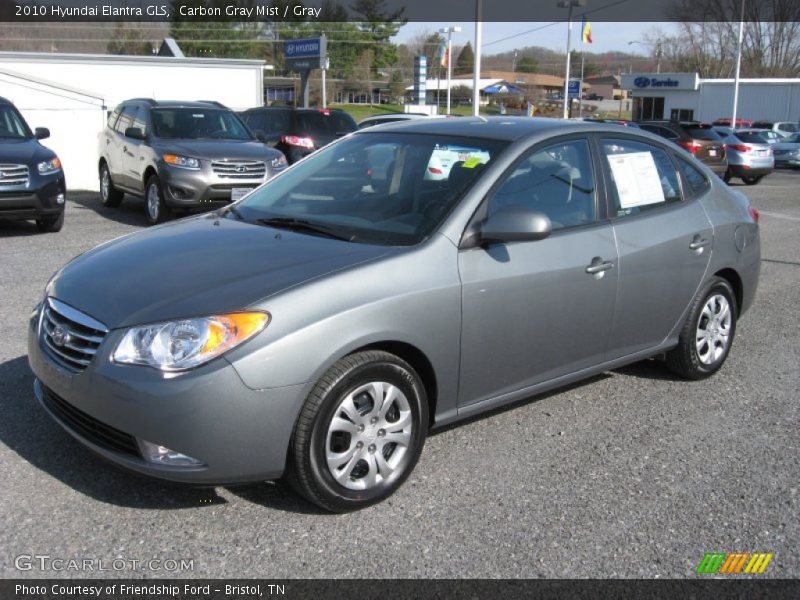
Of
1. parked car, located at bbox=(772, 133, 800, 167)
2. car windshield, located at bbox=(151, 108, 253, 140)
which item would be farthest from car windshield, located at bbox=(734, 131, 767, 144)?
car windshield, located at bbox=(151, 108, 253, 140)

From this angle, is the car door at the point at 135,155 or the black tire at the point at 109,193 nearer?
the car door at the point at 135,155

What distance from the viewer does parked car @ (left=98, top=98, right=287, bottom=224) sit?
36.5 ft

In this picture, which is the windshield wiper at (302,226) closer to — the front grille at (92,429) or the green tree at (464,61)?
the front grille at (92,429)

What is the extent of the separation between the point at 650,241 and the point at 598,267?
560mm

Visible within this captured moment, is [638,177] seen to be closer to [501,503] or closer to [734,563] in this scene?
[501,503]

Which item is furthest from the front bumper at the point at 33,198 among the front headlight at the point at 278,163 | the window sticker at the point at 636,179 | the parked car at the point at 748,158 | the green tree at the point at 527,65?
the green tree at the point at 527,65

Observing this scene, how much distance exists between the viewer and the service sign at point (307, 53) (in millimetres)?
30922

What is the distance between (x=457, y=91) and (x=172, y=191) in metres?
85.0

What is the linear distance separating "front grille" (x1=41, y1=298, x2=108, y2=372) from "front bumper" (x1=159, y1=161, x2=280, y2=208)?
24.5 feet

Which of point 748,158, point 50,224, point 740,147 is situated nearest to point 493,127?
point 50,224

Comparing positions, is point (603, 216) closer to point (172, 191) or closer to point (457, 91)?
point (172, 191)

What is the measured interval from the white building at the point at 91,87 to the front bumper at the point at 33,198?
22.6 ft

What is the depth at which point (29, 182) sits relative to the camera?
1018cm

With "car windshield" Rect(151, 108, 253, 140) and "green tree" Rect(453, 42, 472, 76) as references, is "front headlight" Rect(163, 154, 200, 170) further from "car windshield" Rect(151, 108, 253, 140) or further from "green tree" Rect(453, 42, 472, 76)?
"green tree" Rect(453, 42, 472, 76)
